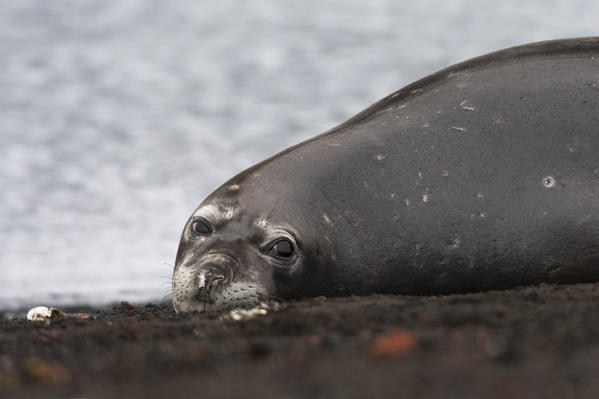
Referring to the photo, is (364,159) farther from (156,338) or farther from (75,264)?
(75,264)

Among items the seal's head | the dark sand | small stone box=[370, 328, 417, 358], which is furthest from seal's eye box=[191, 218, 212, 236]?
small stone box=[370, 328, 417, 358]

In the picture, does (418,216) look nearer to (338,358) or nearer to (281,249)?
(281,249)

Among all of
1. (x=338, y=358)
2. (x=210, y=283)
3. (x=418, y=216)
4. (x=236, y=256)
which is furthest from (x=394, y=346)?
(x=418, y=216)

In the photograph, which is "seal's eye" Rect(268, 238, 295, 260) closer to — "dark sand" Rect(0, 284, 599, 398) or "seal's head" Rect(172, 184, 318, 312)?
"seal's head" Rect(172, 184, 318, 312)

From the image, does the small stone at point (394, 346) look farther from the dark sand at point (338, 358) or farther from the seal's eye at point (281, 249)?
the seal's eye at point (281, 249)

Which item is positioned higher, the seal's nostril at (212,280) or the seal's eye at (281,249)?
the seal's eye at (281,249)

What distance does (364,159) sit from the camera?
5.79m

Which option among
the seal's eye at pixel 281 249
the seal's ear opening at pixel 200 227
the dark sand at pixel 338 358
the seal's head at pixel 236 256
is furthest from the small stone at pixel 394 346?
the seal's ear opening at pixel 200 227

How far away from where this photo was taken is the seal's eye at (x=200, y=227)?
5.66 metres

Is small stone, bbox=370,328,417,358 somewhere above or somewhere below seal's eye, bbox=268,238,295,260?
below

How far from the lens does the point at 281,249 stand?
5484 mm

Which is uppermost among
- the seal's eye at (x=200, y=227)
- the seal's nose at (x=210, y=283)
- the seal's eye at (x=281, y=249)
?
the seal's eye at (x=200, y=227)

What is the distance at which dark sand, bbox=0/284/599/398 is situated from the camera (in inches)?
91.1

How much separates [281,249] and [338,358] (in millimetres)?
2778
